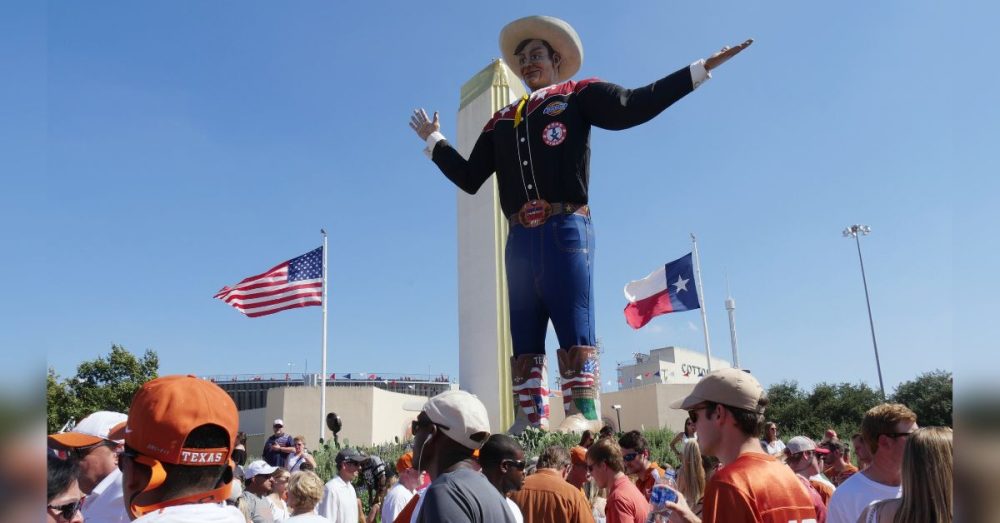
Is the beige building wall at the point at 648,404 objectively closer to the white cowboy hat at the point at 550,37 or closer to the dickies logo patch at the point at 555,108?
the white cowboy hat at the point at 550,37

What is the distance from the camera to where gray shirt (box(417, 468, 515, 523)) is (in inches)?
93.0

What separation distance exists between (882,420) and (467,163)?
7840 mm

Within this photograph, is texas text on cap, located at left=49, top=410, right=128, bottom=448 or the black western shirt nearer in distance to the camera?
texas text on cap, located at left=49, top=410, right=128, bottom=448

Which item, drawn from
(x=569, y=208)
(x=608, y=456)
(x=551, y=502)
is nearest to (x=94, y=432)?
(x=551, y=502)

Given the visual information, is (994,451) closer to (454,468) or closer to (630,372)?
(454,468)

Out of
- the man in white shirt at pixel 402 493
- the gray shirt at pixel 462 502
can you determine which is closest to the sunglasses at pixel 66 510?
the gray shirt at pixel 462 502

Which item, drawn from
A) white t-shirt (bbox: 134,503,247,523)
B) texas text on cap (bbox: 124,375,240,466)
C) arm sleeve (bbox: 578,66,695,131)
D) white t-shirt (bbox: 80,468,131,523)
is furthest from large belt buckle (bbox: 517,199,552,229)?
white t-shirt (bbox: 134,503,247,523)

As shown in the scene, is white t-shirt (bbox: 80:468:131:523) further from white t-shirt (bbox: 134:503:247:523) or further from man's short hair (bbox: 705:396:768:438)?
man's short hair (bbox: 705:396:768:438)

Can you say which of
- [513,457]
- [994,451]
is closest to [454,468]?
[513,457]

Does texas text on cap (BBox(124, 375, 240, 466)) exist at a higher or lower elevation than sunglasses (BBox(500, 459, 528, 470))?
higher

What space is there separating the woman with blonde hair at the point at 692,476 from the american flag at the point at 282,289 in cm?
1122

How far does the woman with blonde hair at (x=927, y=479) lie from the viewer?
80.7 inches

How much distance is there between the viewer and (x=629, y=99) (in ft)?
30.1

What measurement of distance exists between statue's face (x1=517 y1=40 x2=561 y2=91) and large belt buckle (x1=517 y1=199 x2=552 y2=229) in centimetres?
184
